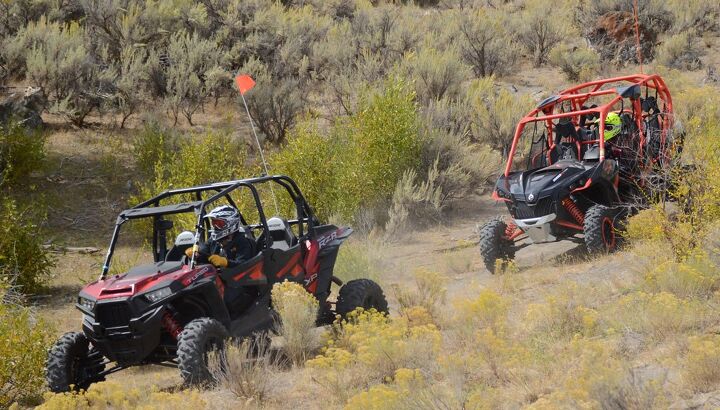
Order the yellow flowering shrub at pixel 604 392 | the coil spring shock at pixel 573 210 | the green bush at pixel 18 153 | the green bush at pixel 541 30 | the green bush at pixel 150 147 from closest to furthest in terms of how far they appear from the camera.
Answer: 1. the yellow flowering shrub at pixel 604 392
2. the coil spring shock at pixel 573 210
3. the green bush at pixel 18 153
4. the green bush at pixel 150 147
5. the green bush at pixel 541 30

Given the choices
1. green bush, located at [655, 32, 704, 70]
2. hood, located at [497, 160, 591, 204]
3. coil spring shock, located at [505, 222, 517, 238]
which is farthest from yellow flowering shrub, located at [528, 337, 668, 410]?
green bush, located at [655, 32, 704, 70]

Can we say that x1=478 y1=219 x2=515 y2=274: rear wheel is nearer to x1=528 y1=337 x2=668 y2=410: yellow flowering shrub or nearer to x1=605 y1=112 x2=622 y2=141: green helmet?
x1=605 y1=112 x2=622 y2=141: green helmet

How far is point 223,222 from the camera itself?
287 inches

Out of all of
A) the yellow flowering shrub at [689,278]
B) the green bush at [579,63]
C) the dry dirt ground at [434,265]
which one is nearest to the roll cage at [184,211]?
the dry dirt ground at [434,265]

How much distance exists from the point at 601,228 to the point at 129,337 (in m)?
5.82

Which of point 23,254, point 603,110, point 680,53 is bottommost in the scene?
point 23,254

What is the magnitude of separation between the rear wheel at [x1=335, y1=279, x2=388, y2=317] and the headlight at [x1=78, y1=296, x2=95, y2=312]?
7.79 ft

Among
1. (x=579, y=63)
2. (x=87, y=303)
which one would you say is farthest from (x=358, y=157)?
(x=579, y=63)

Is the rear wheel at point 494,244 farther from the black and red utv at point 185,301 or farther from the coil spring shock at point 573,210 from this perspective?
the black and red utv at point 185,301

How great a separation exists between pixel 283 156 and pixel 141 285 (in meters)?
8.13

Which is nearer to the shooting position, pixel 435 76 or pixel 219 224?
pixel 219 224

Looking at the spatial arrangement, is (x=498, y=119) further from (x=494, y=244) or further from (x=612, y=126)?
(x=494, y=244)

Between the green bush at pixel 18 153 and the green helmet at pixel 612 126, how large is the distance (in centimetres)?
1094

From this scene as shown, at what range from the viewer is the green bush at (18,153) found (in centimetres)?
1552
